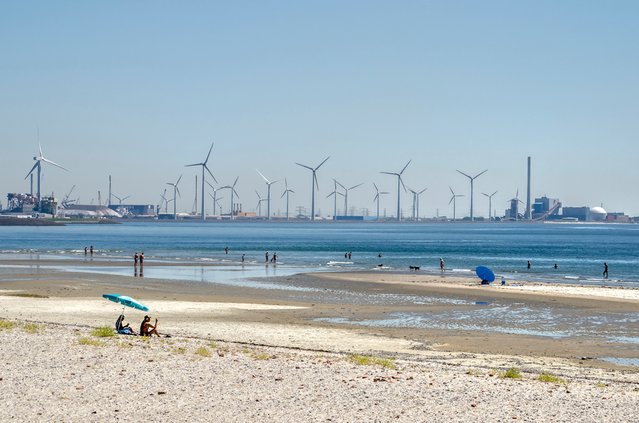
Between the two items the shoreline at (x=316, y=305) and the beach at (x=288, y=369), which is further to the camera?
the shoreline at (x=316, y=305)

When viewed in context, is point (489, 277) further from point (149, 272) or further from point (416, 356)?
point (416, 356)

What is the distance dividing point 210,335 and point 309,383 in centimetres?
1276

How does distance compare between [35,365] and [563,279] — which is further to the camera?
[563,279]

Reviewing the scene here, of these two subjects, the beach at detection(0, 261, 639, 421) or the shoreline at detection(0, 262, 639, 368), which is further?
the shoreline at detection(0, 262, 639, 368)

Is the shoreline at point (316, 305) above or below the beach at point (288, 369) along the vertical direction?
below

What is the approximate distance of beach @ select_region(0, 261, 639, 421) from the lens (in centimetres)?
2067

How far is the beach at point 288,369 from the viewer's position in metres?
20.7

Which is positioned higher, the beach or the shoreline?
the beach

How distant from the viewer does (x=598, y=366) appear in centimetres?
3006

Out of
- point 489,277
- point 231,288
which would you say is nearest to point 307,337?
point 231,288

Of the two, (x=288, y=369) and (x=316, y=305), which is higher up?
(x=288, y=369)

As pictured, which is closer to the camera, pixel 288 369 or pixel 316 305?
pixel 288 369

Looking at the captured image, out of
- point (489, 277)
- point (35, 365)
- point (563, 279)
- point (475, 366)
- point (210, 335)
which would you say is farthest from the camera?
point (563, 279)

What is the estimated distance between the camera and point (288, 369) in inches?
1016
